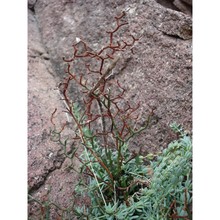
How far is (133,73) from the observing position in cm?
111

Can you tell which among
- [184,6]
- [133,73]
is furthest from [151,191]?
[184,6]

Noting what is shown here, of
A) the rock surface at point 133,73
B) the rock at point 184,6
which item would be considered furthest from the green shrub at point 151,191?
the rock at point 184,6

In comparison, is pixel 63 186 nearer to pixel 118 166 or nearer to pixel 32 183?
pixel 32 183

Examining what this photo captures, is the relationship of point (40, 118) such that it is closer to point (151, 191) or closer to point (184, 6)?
point (151, 191)

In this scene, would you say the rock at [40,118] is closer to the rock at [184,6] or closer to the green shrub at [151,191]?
Result: the green shrub at [151,191]

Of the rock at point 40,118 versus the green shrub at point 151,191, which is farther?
the rock at point 40,118

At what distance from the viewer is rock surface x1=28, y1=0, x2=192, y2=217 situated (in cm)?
101

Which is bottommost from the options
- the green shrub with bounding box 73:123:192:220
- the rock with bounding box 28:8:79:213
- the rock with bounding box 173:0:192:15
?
the green shrub with bounding box 73:123:192:220

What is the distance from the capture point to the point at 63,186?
3.33 ft

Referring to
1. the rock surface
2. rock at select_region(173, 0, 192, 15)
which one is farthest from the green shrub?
rock at select_region(173, 0, 192, 15)

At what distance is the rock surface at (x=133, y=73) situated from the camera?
1.01m

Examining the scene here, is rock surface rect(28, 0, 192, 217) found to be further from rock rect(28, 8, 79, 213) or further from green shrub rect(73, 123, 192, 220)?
green shrub rect(73, 123, 192, 220)
